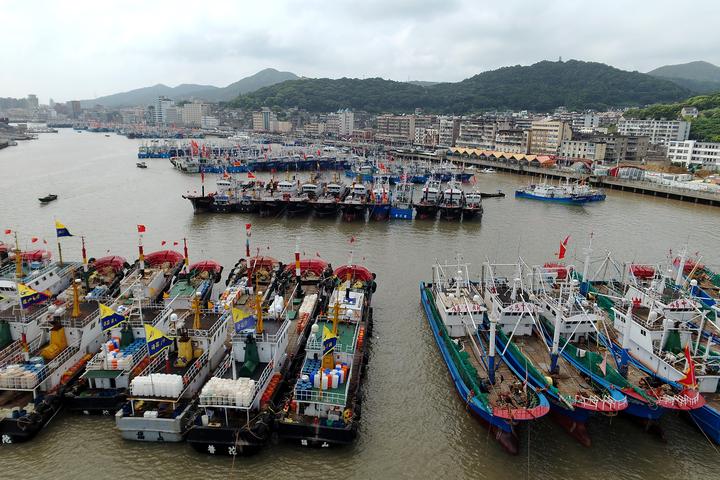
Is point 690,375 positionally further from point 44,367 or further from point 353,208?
point 353,208

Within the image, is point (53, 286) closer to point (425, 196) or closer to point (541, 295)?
point (541, 295)

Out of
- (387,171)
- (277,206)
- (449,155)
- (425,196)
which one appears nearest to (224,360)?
(277,206)

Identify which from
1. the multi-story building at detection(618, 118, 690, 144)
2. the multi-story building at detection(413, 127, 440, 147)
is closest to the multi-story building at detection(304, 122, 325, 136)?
the multi-story building at detection(413, 127, 440, 147)

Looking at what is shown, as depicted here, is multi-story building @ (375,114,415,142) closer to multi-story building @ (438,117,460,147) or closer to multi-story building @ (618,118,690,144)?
multi-story building @ (438,117,460,147)

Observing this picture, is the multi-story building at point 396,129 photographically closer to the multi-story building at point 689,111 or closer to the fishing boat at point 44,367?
the multi-story building at point 689,111

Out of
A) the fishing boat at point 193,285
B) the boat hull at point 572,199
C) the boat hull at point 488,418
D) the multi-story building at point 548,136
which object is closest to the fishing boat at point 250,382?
the fishing boat at point 193,285
